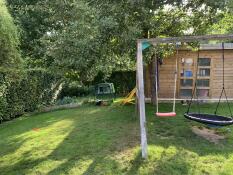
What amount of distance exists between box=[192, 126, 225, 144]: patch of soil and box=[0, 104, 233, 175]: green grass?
0.16 m

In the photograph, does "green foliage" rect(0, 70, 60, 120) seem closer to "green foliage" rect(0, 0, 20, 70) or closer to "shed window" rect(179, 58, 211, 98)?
"green foliage" rect(0, 0, 20, 70)

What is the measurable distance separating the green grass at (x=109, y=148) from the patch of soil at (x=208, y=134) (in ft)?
0.54

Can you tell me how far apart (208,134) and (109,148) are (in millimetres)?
2598

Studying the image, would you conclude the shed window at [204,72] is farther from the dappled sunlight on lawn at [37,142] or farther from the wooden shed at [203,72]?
the dappled sunlight on lawn at [37,142]

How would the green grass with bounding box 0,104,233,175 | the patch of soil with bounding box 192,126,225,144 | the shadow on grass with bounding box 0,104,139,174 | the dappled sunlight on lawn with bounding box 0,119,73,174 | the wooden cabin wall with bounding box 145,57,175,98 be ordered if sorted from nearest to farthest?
the green grass with bounding box 0,104,233,175 → the shadow on grass with bounding box 0,104,139,174 → the dappled sunlight on lawn with bounding box 0,119,73,174 → the patch of soil with bounding box 192,126,225,144 → the wooden cabin wall with bounding box 145,57,175,98

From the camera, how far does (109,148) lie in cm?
689

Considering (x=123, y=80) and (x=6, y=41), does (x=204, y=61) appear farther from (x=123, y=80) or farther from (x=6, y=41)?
(x=6, y=41)

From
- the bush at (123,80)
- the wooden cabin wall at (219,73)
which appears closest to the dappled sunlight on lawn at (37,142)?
the wooden cabin wall at (219,73)

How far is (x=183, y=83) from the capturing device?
1334cm

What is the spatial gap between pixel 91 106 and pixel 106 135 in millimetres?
5636

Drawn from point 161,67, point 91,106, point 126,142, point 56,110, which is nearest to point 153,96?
point 161,67

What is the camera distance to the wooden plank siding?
43.0 ft

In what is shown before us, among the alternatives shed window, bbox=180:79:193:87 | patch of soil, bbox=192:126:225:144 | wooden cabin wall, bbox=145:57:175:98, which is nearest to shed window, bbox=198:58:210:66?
shed window, bbox=180:79:193:87

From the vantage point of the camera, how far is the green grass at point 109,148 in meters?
5.78
